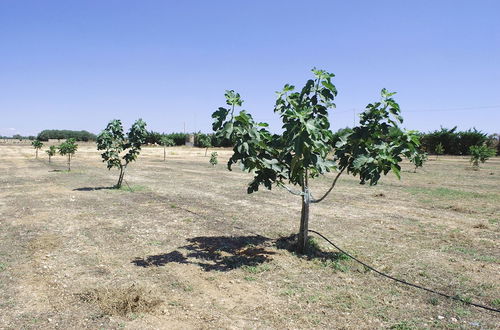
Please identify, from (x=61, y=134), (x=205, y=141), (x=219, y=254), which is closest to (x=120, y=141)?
(x=219, y=254)

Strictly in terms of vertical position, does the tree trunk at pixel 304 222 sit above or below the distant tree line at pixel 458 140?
below

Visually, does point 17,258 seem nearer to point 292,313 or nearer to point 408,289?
point 292,313

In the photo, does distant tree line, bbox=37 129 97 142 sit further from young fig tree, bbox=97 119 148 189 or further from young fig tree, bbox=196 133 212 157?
young fig tree, bbox=97 119 148 189

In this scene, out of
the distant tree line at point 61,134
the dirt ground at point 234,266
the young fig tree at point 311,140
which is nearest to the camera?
the dirt ground at point 234,266

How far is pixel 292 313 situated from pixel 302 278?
1.49 meters

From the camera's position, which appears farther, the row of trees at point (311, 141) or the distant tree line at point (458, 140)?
the distant tree line at point (458, 140)

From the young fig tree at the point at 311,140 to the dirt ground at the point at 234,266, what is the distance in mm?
1981

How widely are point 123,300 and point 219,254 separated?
302 cm

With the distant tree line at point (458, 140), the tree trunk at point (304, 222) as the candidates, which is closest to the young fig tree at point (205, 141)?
the distant tree line at point (458, 140)

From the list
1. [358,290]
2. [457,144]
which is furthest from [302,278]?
[457,144]

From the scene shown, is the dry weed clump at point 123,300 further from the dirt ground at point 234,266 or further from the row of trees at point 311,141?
the row of trees at point 311,141

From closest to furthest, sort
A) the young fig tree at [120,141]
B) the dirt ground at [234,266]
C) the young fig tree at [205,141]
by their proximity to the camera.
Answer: the dirt ground at [234,266] < the young fig tree at [120,141] < the young fig tree at [205,141]

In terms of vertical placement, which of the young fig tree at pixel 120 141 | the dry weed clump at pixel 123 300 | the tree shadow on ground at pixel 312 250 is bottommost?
the dry weed clump at pixel 123 300

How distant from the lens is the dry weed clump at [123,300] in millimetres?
5441
